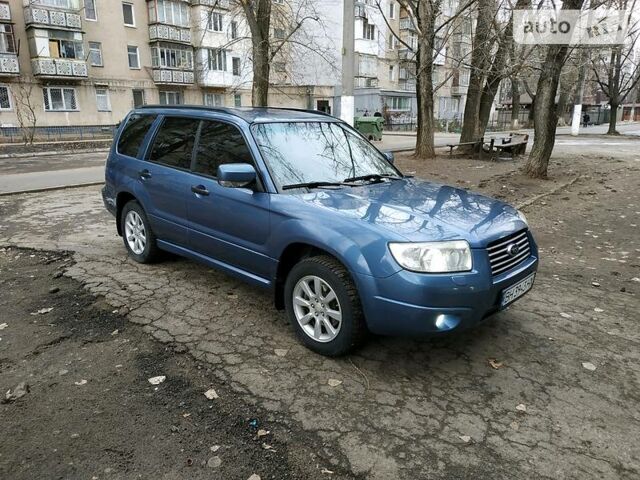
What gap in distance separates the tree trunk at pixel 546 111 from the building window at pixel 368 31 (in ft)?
126

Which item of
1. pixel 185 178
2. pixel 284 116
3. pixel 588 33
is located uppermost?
pixel 588 33

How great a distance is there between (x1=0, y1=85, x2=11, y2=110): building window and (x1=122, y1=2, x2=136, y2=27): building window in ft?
30.7

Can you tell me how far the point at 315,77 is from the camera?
43781 millimetres

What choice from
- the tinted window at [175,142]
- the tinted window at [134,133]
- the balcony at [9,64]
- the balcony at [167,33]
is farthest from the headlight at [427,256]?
the balcony at [167,33]

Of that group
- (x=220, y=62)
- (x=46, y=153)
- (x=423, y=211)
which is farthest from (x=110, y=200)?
(x=220, y=62)

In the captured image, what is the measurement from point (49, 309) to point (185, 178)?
1.67 meters

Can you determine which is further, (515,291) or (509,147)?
(509,147)

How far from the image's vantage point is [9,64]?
28.8 meters

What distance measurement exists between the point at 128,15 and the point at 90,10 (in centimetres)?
274

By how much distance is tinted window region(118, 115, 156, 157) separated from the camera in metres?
5.42

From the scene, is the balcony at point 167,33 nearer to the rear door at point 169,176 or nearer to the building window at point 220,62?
the building window at point 220,62

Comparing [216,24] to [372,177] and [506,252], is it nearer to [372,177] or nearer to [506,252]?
[372,177]

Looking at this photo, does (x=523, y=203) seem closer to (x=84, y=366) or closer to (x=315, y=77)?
(x=84, y=366)

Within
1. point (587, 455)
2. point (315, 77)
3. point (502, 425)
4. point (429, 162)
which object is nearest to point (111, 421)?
point (502, 425)
